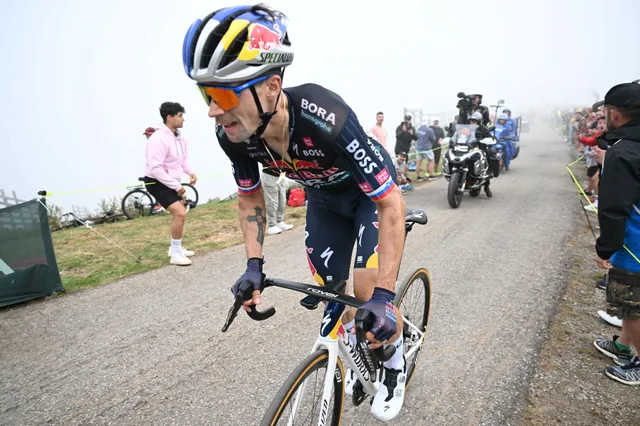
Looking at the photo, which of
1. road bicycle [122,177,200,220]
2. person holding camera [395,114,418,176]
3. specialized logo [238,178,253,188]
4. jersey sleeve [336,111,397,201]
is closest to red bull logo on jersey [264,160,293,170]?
specialized logo [238,178,253,188]

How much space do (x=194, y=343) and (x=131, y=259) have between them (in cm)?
298

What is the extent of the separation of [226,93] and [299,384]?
4.40ft

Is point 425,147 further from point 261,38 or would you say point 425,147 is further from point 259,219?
point 261,38

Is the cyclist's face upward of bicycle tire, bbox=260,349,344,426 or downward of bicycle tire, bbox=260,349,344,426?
upward

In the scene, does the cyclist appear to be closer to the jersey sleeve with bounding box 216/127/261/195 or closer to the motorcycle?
the jersey sleeve with bounding box 216/127/261/195

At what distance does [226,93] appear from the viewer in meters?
1.67

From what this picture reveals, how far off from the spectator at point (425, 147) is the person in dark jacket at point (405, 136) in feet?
3.48

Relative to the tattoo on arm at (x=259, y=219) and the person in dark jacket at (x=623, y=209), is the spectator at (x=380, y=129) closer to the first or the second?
the person in dark jacket at (x=623, y=209)

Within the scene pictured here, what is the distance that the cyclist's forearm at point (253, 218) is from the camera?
228 centimetres

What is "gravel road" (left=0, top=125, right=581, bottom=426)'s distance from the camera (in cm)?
279

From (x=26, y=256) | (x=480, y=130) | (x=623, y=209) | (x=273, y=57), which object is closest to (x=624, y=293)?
(x=623, y=209)

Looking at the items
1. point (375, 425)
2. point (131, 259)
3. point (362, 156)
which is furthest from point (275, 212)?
point (362, 156)

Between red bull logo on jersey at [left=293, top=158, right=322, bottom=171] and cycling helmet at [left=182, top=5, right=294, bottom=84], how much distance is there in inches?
19.9

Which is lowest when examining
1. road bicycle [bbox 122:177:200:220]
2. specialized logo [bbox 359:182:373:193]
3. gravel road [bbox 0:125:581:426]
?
gravel road [bbox 0:125:581:426]
